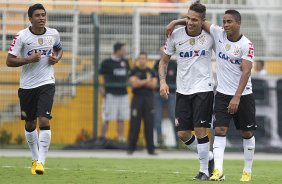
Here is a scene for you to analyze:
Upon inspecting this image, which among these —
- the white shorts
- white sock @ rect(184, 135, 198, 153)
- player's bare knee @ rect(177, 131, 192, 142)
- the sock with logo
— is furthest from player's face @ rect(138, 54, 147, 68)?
player's bare knee @ rect(177, 131, 192, 142)

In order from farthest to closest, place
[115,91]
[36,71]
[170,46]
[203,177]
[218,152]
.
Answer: [115,91], [36,71], [170,46], [203,177], [218,152]

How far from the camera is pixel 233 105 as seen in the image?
12648mm

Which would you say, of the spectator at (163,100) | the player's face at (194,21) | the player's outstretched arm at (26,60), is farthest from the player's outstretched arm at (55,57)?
the spectator at (163,100)

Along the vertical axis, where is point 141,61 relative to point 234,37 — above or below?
below

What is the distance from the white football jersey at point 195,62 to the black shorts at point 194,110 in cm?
9

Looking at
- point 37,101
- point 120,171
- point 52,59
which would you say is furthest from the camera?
point 120,171

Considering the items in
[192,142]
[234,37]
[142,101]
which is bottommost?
[142,101]

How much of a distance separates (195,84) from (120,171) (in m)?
2.67

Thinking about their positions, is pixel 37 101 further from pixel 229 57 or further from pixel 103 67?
pixel 103 67

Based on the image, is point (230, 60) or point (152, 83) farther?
point (152, 83)

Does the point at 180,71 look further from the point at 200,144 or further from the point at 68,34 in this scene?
the point at 68,34

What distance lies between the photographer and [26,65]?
1444 centimetres

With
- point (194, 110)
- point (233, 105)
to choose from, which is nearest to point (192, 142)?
point (194, 110)

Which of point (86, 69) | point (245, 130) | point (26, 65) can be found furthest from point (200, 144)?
point (86, 69)
